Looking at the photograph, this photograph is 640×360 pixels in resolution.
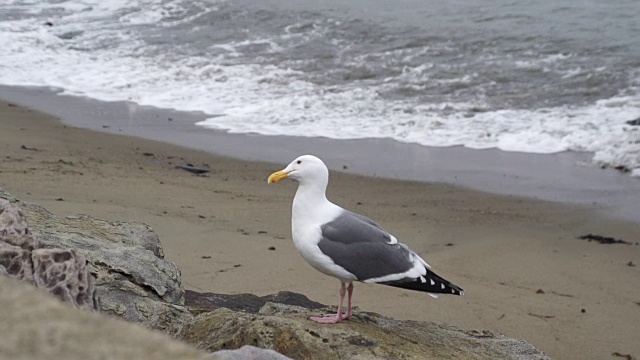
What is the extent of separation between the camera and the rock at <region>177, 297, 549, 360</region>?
10.5 feet

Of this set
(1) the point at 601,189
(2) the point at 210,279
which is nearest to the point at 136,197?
(2) the point at 210,279

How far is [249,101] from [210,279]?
699 cm

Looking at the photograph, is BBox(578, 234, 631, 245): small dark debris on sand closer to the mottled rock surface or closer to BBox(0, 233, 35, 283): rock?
the mottled rock surface

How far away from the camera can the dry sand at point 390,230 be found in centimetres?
558

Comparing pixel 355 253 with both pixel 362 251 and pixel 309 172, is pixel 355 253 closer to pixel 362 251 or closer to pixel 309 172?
pixel 362 251

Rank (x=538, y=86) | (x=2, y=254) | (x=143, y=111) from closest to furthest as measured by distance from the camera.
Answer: (x=2, y=254) → (x=143, y=111) → (x=538, y=86)

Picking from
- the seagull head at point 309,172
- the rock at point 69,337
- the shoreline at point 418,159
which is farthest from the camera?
the shoreline at point 418,159

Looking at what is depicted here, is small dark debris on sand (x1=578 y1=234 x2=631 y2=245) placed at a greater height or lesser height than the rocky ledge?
lesser

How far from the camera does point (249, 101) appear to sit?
1247 centimetres

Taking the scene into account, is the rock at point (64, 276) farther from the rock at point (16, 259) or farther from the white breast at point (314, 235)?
the white breast at point (314, 235)

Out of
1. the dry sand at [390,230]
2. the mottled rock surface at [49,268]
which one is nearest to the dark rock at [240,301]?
the dry sand at [390,230]

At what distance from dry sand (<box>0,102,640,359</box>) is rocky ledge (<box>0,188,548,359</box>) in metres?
1.35

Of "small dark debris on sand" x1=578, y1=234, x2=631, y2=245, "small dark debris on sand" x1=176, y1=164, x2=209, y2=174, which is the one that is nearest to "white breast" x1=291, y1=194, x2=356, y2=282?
"small dark debris on sand" x1=578, y1=234, x2=631, y2=245

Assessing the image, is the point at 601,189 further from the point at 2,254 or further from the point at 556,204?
the point at 2,254
